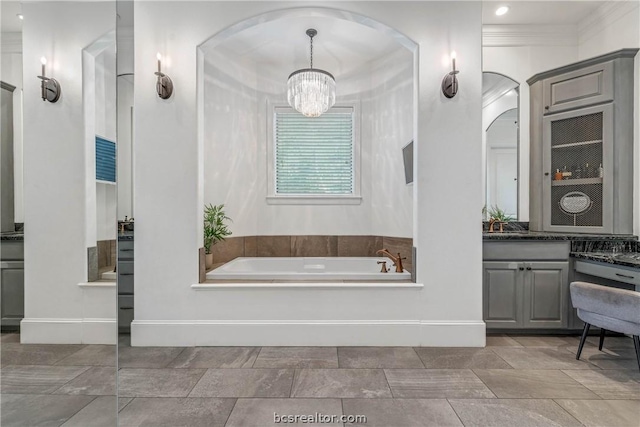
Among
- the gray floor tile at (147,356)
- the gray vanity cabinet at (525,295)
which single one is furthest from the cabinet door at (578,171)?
the gray floor tile at (147,356)

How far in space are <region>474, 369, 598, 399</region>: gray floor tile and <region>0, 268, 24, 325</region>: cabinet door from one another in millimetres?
2229

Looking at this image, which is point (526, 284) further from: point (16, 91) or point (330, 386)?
point (16, 91)

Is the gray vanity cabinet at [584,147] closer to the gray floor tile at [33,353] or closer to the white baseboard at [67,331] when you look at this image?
the white baseboard at [67,331]

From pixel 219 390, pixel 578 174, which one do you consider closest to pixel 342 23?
pixel 578 174

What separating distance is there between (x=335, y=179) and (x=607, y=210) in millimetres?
2551

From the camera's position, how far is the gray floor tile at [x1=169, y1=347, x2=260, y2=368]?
86.5 inches

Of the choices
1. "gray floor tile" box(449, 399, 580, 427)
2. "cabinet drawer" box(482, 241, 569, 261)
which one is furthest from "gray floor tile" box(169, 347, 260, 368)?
"cabinet drawer" box(482, 241, 569, 261)

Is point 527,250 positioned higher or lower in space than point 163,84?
lower

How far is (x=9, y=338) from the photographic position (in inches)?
37.3

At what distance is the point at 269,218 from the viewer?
3.79 metres

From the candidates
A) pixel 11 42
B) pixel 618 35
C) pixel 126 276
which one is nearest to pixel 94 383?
pixel 11 42

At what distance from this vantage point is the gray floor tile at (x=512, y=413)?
1.60 meters

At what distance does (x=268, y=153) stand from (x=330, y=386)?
2.65 m

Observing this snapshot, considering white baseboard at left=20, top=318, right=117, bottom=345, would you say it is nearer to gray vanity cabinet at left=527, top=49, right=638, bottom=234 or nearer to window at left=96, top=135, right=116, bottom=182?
window at left=96, top=135, right=116, bottom=182
